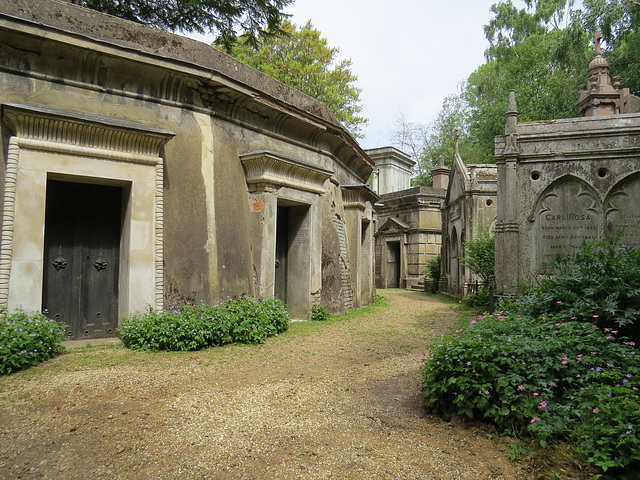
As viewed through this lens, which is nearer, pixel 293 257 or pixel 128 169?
pixel 128 169

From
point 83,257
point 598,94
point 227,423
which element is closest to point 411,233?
point 598,94

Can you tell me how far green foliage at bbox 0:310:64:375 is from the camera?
4.54 m

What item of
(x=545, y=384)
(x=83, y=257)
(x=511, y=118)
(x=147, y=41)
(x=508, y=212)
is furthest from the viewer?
(x=511, y=118)

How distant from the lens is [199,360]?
17.6 ft

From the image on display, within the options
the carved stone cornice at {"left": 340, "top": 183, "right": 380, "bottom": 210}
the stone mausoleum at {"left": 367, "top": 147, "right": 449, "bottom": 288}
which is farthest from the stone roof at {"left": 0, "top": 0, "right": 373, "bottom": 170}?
the stone mausoleum at {"left": 367, "top": 147, "right": 449, "bottom": 288}

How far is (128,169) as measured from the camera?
630 centimetres

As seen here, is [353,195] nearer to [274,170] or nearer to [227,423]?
[274,170]

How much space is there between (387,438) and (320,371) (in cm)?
193

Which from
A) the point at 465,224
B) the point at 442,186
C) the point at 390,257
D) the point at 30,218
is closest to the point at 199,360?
the point at 30,218

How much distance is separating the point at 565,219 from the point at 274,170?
6.05 m

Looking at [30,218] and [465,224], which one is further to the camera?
[465,224]

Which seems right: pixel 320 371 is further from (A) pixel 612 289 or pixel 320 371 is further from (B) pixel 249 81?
(B) pixel 249 81

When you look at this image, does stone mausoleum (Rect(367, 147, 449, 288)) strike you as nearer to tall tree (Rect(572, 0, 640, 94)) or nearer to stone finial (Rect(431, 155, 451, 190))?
stone finial (Rect(431, 155, 451, 190))

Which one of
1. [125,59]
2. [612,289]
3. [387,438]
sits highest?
[125,59]
